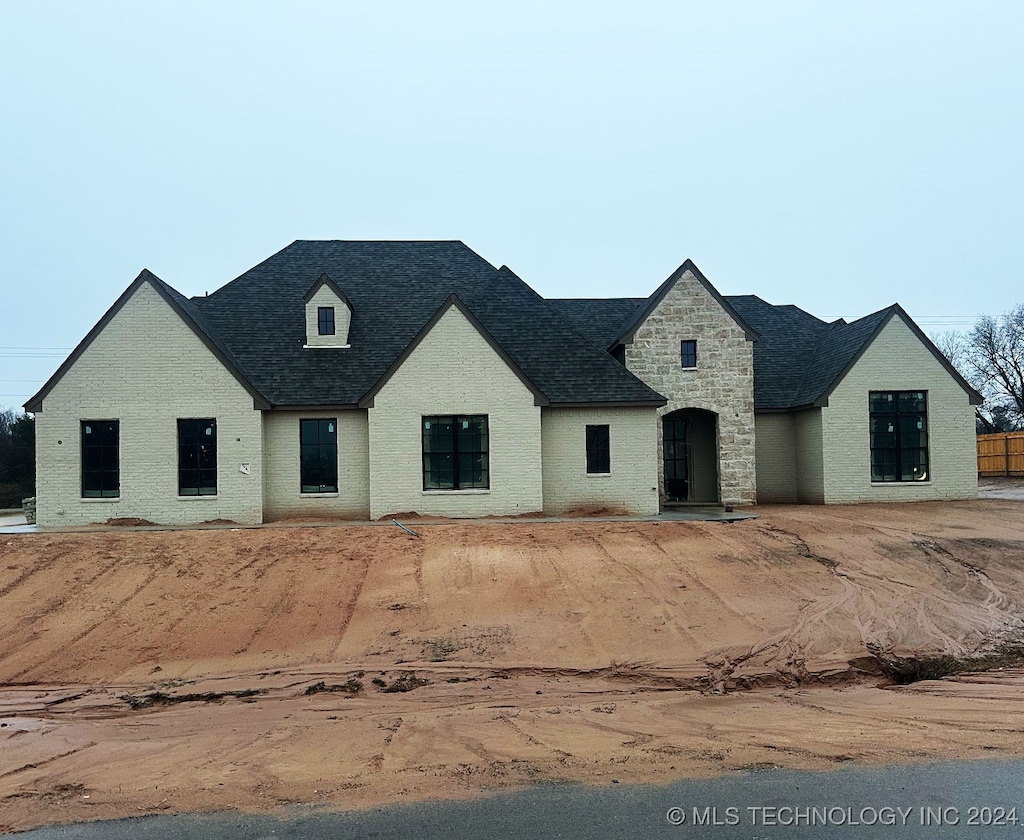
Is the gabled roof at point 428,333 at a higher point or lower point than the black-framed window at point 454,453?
higher

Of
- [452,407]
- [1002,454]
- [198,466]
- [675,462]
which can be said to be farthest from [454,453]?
[1002,454]

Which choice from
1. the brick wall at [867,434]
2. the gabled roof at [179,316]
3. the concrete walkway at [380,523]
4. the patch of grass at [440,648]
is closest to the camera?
the patch of grass at [440,648]

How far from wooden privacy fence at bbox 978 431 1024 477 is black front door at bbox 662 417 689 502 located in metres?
21.7

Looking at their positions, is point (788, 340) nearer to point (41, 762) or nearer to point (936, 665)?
point (936, 665)

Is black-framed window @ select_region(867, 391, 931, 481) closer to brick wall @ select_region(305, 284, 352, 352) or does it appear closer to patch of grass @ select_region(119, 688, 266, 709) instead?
brick wall @ select_region(305, 284, 352, 352)

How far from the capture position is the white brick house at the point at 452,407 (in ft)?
67.7

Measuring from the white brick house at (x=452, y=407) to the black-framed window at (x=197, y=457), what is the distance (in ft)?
0.17

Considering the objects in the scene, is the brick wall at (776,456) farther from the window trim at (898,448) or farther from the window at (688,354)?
the window at (688,354)

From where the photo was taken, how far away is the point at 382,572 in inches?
628

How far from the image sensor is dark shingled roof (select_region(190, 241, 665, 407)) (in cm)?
2236

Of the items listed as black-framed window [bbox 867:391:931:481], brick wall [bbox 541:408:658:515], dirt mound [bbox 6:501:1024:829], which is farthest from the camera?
black-framed window [bbox 867:391:931:481]

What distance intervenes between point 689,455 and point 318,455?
12.3m

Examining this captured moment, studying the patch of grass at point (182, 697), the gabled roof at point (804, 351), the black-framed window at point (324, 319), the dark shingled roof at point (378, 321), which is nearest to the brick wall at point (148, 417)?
the dark shingled roof at point (378, 321)

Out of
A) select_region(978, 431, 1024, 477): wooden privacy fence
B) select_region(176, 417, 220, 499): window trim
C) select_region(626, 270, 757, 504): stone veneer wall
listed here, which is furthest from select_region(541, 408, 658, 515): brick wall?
select_region(978, 431, 1024, 477): wooden privacy fence
